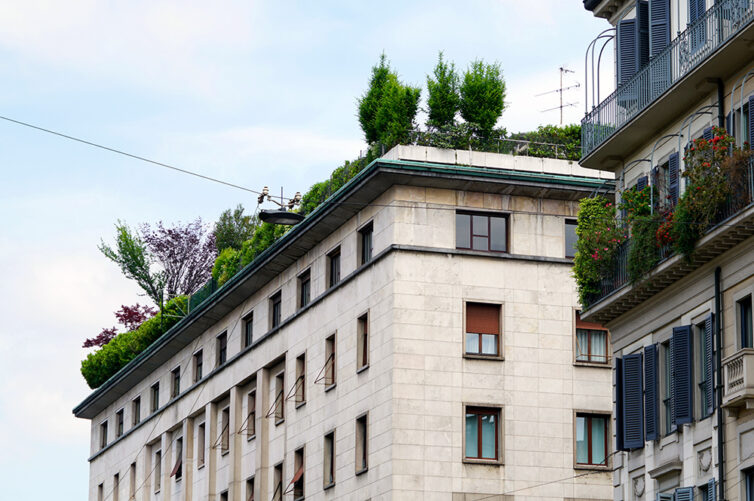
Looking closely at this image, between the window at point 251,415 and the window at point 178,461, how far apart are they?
8.51 m

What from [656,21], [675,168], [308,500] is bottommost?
[308,500]

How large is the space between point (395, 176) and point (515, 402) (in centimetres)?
802

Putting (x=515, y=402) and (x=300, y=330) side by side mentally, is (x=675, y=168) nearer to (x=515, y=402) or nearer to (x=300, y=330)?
(x=515, y=402)

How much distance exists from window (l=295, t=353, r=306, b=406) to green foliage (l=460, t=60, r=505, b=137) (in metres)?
10.4

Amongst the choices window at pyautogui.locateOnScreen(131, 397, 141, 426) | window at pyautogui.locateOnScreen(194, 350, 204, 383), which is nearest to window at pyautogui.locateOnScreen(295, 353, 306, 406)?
window at pyautogui.locateOnScreen(194, 350, 204, 383)

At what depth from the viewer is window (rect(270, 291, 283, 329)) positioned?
6619 cm

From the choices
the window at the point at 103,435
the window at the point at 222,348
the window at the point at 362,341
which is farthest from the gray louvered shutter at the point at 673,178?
the window at the point at 103,435

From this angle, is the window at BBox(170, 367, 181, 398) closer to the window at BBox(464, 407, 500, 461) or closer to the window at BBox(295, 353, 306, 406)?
the window at BBox(295, 353, 306, 406)

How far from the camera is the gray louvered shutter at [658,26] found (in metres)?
40.8

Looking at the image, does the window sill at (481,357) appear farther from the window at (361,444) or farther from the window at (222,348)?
the window at (222,348)

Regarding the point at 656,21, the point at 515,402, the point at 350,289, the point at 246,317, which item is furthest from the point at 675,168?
the point at 246,317

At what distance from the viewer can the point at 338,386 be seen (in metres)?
58.8

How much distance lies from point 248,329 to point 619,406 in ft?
102

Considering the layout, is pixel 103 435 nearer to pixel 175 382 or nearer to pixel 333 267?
pixel 175 382
